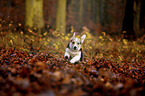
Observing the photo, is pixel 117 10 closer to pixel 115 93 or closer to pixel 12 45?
pixel 12 45

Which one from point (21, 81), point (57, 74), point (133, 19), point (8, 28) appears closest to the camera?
point (21, 81)

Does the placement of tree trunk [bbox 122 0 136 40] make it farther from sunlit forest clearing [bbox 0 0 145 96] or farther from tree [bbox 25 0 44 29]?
tree [bbox 25 0 44 29]

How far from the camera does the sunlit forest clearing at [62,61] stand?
72.6 inches

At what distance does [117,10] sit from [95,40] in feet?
98.4

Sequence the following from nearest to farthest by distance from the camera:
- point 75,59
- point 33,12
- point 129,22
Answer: point 75,59 → point 33,12 → point 129,22

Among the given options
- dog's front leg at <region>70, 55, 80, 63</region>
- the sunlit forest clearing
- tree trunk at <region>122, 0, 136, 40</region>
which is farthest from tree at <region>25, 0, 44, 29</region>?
tree trunk at <region>122, 0, 136, 40</region>

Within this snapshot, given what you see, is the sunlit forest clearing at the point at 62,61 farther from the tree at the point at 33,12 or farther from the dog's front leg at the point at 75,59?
the dog's front leg at the point at 75,59

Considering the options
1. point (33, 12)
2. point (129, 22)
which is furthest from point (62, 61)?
point (129, 22)

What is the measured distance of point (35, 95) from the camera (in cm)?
152

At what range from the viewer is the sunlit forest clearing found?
6.05ft

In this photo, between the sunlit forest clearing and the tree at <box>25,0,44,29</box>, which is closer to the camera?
the sunlit forest clearing

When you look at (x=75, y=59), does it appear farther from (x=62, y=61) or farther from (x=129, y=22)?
(x=129, y=22)

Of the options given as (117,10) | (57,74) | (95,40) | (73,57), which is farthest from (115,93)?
(117,10)

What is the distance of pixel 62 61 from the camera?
5109 mm
